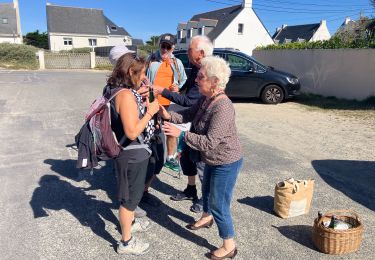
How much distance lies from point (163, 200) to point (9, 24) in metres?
56.0

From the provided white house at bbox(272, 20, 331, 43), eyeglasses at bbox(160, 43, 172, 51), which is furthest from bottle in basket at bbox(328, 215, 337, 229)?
white house at bbox(272, 20, 331, 43)

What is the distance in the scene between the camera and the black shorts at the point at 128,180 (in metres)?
Answer: 2.70

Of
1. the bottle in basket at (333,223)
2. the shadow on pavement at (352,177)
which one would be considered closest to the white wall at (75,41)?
the shadow on pavement at (352,177)

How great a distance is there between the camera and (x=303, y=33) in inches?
2052

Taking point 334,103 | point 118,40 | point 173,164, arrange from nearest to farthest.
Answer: point 173,164, point 334,103, point 118,40

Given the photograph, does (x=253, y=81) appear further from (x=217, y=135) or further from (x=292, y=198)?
(x=217, y=135)

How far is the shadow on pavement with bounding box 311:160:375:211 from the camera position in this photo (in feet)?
13.9

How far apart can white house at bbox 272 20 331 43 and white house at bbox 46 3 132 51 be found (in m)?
26.2

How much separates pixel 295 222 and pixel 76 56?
2755cm

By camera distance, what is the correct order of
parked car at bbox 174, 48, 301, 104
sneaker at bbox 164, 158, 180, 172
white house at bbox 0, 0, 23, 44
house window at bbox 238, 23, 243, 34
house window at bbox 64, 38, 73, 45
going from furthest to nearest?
house window at bbox 64, 38, 73, 45 → white house at bbox 0, 0, 23, 44 → house window at bbox 238, 23, 243, 34 → parked car at bbox 174, 48, 301, 104 → sneaker at bbox 164, 158, 180, 172

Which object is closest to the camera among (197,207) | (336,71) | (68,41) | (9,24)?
(197,207)

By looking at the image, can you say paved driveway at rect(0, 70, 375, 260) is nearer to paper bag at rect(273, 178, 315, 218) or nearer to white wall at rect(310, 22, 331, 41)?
paper bag at rect(273, 178, 315, 218)

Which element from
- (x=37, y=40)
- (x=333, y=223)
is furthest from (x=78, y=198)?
(x=37, y=40)

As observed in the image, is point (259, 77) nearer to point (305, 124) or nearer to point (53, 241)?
point (305, 124)
